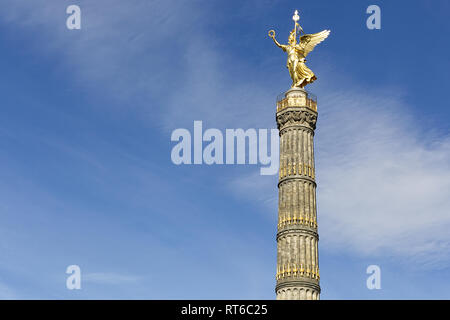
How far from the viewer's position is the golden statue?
59.8 m

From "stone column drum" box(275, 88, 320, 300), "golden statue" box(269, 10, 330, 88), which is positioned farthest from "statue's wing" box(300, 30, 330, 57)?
"stone column drum" box(275, 88, 320, 300)

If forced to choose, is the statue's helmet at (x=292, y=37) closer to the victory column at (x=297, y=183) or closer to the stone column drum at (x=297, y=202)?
the victory column at (x=297, y=183)

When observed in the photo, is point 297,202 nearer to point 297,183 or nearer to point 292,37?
point 297,183

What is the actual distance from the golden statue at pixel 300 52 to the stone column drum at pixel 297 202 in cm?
137

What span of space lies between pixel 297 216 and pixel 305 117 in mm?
10124

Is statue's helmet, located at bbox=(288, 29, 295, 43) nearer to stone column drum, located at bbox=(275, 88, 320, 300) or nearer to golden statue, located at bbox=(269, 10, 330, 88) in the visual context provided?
golden statue, located at bbox=(269, 10, 330, 88)

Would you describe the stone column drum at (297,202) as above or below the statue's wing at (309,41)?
below

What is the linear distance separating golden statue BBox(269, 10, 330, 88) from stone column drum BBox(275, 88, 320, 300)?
53.9 inches

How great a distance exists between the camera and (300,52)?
197 ft

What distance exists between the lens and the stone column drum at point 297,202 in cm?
5084

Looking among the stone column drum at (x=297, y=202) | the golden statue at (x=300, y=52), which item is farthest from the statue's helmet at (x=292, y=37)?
the stone column drum at (x=297, y=202)
